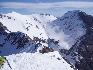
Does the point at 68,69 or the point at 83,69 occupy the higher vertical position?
the point at 68,69

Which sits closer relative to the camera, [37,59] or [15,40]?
[37,59]

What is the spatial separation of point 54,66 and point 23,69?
9.64 m

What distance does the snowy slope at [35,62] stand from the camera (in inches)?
2534

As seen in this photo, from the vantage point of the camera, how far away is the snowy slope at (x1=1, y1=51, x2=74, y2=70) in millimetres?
64375

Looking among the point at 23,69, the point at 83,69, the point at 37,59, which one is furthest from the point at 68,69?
the point at 83,69

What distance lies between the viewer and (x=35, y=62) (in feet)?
225

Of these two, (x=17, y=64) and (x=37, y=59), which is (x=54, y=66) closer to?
(x=37, y=59)

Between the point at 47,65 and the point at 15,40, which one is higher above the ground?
the point at 47,65

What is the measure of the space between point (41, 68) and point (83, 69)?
287 ft

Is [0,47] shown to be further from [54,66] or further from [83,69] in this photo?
[54,66]

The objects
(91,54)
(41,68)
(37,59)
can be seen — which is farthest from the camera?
(91,54)

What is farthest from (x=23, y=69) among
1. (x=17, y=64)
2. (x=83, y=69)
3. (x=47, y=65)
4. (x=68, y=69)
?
(x=83, y=69)

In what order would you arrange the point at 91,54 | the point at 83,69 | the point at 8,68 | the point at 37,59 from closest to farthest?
the point at 8,68 < the point at 37,59 < the point at 83,69 < the point at 91,54

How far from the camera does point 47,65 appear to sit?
6844 centimetres
